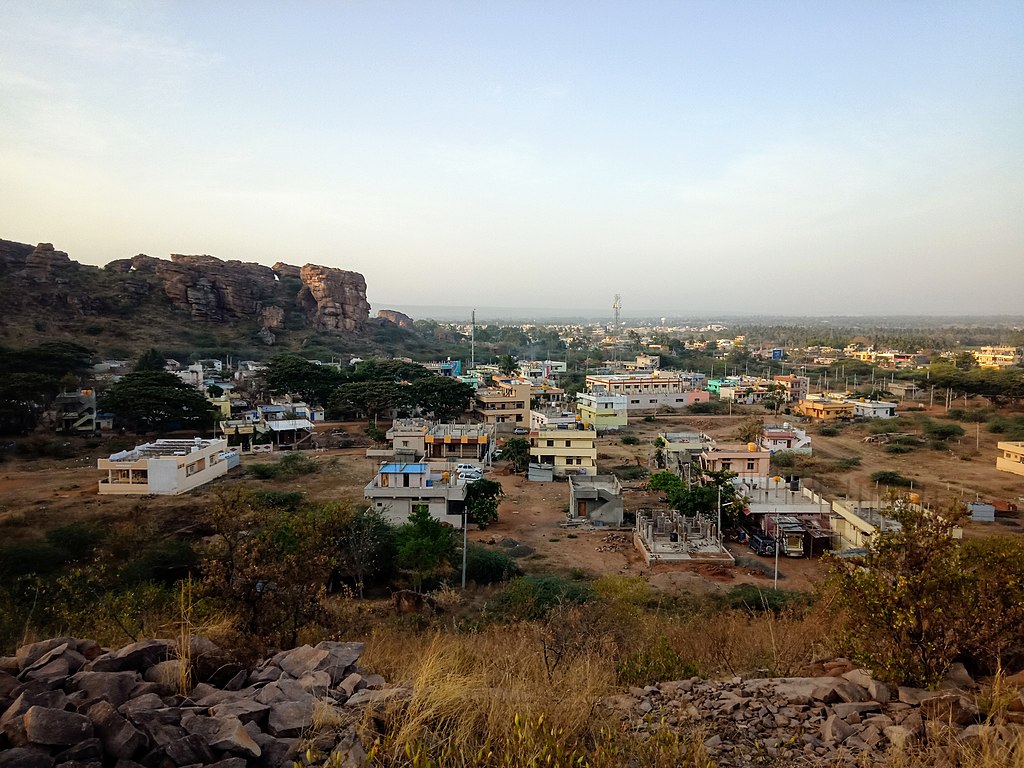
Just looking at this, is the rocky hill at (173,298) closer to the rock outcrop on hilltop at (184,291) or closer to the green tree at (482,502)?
the rock outcrop on hilltop at (184,291)

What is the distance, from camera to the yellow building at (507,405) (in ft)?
123

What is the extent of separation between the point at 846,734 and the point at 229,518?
574 centimetres

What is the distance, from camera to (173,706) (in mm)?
3674

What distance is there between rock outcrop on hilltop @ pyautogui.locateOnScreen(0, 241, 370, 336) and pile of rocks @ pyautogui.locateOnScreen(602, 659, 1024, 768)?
58.9m

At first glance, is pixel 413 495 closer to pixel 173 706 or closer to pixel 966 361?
pixel 173 706

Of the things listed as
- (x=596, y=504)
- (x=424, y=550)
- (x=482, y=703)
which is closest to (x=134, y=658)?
(x=482, y=703)

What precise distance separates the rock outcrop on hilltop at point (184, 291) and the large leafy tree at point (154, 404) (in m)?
26.1

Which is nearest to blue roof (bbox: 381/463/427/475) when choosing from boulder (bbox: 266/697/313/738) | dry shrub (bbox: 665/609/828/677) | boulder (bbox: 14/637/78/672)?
dry shrub (bbox: 665/609/828/677)

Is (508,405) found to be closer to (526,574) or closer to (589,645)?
(526,574)

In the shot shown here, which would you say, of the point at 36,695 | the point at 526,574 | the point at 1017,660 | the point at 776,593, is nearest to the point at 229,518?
the point at 36,695

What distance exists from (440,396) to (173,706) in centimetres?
3248

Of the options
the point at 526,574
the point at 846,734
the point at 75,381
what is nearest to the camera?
the point at 846,734

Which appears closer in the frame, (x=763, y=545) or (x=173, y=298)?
(x=763, y=545)

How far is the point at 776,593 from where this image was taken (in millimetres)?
12781
